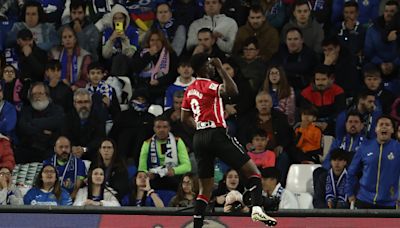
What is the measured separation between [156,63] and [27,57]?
5.76ft

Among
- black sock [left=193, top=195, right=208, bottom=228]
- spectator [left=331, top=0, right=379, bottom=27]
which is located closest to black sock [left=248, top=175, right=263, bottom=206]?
black sock [left=193, top=195, right=208, bottom=228]

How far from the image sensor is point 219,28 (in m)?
18.5

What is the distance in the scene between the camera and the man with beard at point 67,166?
16516 millimetres

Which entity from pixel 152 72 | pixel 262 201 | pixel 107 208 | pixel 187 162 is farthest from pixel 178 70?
pixel 262 201

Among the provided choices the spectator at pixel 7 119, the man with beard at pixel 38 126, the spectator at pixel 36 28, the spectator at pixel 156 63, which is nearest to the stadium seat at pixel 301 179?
the spectator at pixel 156 63

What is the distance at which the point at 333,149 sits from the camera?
54.1 ft

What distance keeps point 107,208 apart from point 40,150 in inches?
136

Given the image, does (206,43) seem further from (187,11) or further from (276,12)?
(276,12)

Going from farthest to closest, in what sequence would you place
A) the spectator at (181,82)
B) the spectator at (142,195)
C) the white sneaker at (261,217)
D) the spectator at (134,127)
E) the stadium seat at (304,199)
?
1. the spectator at (181,82)
2. the spectator at (134,127)
3. the spectator at (142,195)
4. the stadium seat at (304,199)
5. the white sneaker at (261,217)

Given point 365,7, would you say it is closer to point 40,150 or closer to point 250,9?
point 250,9

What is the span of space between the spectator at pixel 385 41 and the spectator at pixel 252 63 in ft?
4.76

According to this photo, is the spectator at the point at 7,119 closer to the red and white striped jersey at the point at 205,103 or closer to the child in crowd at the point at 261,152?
the child in crowd at the point at 261,152

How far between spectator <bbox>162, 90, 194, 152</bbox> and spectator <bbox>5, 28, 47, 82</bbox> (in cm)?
217

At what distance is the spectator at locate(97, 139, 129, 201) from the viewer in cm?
1631
